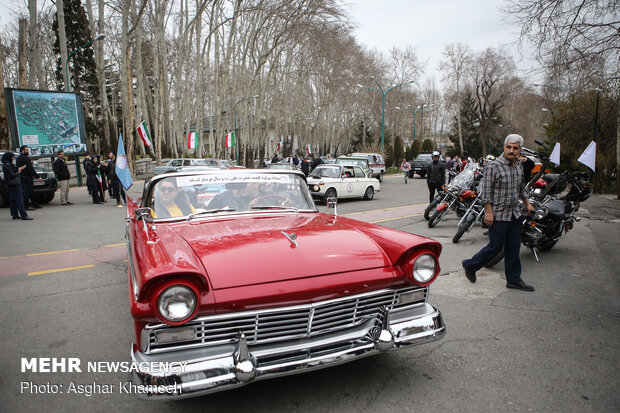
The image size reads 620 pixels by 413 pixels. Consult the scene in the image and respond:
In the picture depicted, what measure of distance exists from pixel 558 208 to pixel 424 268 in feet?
16.3

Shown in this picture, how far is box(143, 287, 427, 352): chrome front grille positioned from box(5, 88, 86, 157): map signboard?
18.3m

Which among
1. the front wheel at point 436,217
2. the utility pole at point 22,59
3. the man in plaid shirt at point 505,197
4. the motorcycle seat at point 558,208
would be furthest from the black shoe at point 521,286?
the utility pole at point 22,59

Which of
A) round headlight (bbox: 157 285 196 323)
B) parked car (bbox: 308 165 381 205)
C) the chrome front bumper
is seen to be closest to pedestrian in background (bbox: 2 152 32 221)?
parked car (bbox: 308 165 381 205)

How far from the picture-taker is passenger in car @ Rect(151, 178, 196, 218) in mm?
3861

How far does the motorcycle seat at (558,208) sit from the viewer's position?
684 cm

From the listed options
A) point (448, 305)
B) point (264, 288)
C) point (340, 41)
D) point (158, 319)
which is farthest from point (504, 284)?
point (340, 41)

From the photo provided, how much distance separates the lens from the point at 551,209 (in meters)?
6.87

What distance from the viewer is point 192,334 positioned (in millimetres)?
2443

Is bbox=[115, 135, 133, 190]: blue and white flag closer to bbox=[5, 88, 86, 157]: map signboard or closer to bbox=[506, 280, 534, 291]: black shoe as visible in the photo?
bbox=[5, 88, 86, 157]: map signboard

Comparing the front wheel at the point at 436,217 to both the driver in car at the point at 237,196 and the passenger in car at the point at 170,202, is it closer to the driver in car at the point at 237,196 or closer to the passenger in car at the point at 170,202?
the driver in car at the point at 237,196

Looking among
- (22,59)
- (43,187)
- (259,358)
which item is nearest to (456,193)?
(259,358)

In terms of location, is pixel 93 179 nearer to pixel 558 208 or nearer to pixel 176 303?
pixel 558 208

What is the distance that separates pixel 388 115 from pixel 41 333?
65469 mm

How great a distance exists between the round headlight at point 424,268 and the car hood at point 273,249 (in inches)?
8.4
